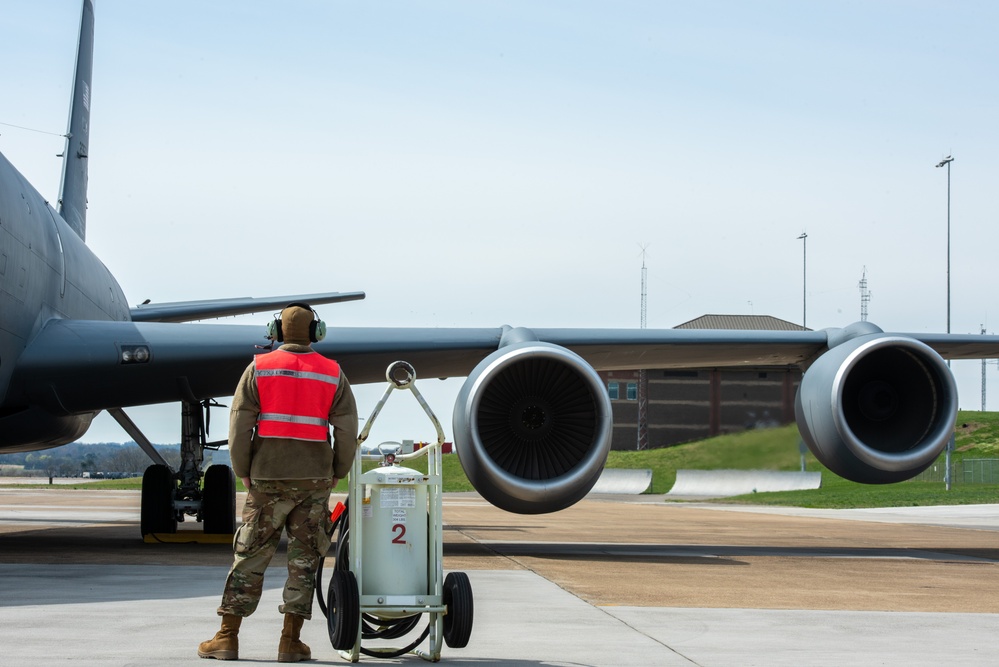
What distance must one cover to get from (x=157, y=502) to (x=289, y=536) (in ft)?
26.9

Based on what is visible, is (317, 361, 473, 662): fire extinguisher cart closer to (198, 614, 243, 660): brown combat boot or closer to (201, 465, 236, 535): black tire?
(198, 614, 243, 660): brown combat boot

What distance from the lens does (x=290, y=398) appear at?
6.14 meters

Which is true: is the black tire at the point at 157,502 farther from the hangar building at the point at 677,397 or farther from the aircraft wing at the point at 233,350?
the hangar building at the point at 677,397

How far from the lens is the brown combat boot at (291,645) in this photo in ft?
19.0

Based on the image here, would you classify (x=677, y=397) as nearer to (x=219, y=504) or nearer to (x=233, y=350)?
(x=219, y=504)

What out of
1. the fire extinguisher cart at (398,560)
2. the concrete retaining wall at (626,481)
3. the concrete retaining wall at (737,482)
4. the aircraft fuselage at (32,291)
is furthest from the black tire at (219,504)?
the concrete retaining wall at (626,481)

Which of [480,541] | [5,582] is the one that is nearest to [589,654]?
[5,582]

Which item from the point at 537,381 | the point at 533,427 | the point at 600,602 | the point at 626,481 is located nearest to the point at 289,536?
the point at 600,602

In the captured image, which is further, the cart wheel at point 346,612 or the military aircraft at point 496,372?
the military aircraft at point 496,372

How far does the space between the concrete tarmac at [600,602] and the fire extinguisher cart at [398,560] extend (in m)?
0.18

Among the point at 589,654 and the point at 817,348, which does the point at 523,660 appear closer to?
the point at 589,654


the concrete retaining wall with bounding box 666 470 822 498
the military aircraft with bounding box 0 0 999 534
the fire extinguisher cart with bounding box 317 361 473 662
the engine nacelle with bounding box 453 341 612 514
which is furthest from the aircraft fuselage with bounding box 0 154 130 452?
the concrete retaining wall with bounding box 666 470 822 498

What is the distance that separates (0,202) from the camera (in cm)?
1084

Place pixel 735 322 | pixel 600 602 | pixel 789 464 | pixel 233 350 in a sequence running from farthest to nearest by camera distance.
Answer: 1. pixel 735 322
2. pixel 789 464
3. pixel 233 350
4. pixel 600 602
